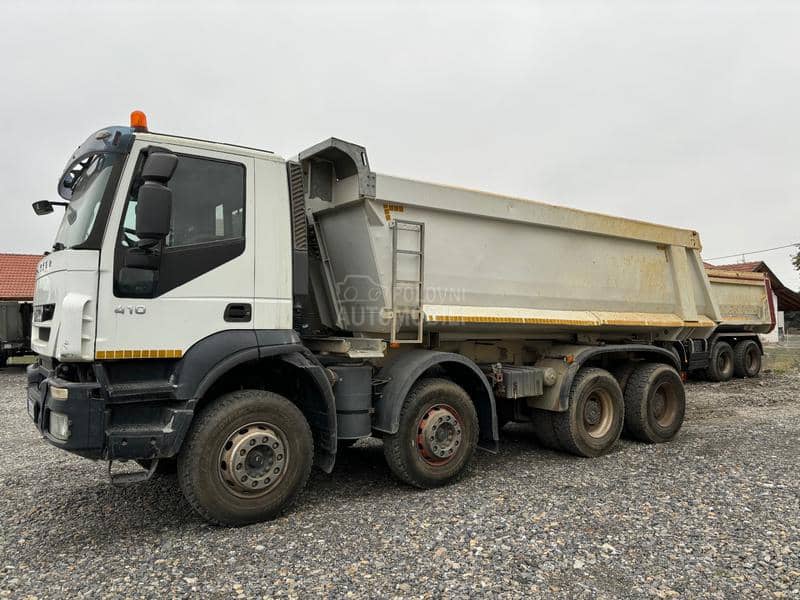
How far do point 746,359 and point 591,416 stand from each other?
1152 centimetres

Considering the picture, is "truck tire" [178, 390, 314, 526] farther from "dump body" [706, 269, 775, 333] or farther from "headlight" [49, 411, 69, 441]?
"dump body" [706, 269, 775, 333]

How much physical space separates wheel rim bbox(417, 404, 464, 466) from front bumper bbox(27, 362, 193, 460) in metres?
2.11

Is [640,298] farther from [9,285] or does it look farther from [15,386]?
[9,285]

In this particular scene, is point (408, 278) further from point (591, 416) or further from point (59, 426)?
point (591, 416)

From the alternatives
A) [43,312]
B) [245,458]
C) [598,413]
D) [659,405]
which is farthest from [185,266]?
[659,405]

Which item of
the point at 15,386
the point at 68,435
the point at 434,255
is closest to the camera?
the point at 68,435

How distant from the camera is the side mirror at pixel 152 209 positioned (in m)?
3.70

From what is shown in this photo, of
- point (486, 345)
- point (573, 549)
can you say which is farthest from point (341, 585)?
point (486, 345)

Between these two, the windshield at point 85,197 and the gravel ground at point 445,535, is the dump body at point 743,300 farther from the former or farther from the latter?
the windshield at point 85,197

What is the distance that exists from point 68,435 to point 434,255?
3.33 m

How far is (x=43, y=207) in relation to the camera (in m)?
4.93

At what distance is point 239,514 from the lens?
163 inches

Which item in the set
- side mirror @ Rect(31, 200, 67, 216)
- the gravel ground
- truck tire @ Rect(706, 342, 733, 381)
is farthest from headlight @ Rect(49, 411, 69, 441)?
truck tire @ Rect(706, 342, 733, 381)

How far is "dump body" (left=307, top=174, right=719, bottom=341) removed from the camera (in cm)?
514
